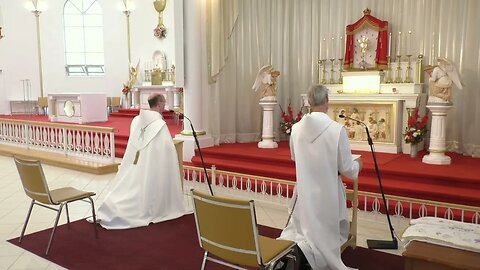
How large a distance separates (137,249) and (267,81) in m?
4.91

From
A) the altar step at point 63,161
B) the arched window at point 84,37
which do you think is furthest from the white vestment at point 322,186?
the arched window at point 84,37

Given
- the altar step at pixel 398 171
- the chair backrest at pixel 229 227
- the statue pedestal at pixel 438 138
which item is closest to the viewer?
the chair backrest at pixel 229 227

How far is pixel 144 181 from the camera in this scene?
5.46 m

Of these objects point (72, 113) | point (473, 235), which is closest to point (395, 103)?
point (473, 235)

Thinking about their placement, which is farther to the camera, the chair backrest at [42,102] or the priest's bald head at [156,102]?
the chair backrest at [42,102]

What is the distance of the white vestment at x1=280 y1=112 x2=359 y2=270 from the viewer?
3811mm

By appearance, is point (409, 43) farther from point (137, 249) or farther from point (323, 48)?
point (137, 249)

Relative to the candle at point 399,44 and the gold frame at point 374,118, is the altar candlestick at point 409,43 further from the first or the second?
the gold frame at point 374,118

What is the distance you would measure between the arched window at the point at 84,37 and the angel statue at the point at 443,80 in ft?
48.8

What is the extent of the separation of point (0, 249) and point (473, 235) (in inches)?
179

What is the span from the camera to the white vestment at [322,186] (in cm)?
381

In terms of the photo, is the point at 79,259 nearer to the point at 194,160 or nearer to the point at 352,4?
the point at 194,160

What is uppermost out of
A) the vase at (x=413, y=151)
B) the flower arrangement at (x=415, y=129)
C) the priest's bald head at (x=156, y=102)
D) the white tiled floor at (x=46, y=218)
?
the priest's bald head at (x=156, y=102)

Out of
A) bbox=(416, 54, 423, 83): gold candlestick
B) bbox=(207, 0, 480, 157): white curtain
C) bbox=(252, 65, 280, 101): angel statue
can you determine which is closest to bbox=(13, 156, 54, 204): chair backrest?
bbox=(207, 0, 480, 157): white curtain
